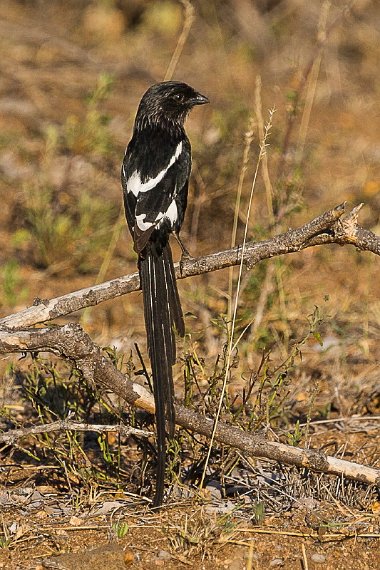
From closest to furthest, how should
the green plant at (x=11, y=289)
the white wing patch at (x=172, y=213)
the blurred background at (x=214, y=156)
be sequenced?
the white wing patch at (x=172, y=213)
the blurred background at (x=214, y=156)
the green plant at (x=11, y=289)

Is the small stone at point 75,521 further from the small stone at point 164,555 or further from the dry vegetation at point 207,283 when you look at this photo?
the small stone at point 164,555

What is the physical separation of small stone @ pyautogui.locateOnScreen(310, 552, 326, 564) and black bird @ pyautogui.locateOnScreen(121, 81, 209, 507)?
1.85 ft

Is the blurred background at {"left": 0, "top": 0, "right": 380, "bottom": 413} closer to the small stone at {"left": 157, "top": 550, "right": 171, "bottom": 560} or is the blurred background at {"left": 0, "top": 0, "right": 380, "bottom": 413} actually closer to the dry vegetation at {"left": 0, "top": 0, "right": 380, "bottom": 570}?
the dry vegetation at {"left": 0, "top": 0, "right": 380, "bottom": 570}

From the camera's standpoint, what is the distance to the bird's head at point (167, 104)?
4344 millimetres

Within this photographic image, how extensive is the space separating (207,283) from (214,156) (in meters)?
0.83

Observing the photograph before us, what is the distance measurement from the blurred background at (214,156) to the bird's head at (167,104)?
21 cm

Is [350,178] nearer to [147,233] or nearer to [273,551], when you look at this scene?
[147,233]

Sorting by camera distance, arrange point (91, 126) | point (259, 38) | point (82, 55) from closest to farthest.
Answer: point (91, 126) < point (82, 55) < point (259, 38)

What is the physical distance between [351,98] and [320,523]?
622cm

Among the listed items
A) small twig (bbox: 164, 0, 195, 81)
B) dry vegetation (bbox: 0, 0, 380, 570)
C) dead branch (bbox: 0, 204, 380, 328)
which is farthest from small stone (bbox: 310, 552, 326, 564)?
small twig (bbox: 164, 0, 195, 81)

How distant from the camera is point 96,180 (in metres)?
6.58

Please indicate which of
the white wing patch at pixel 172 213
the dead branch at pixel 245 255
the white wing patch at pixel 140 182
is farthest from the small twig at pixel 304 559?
the white wing patch at pixel 140 182

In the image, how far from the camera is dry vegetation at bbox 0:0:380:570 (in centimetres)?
325

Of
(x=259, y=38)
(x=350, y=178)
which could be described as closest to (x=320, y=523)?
(x=350, y=178)
